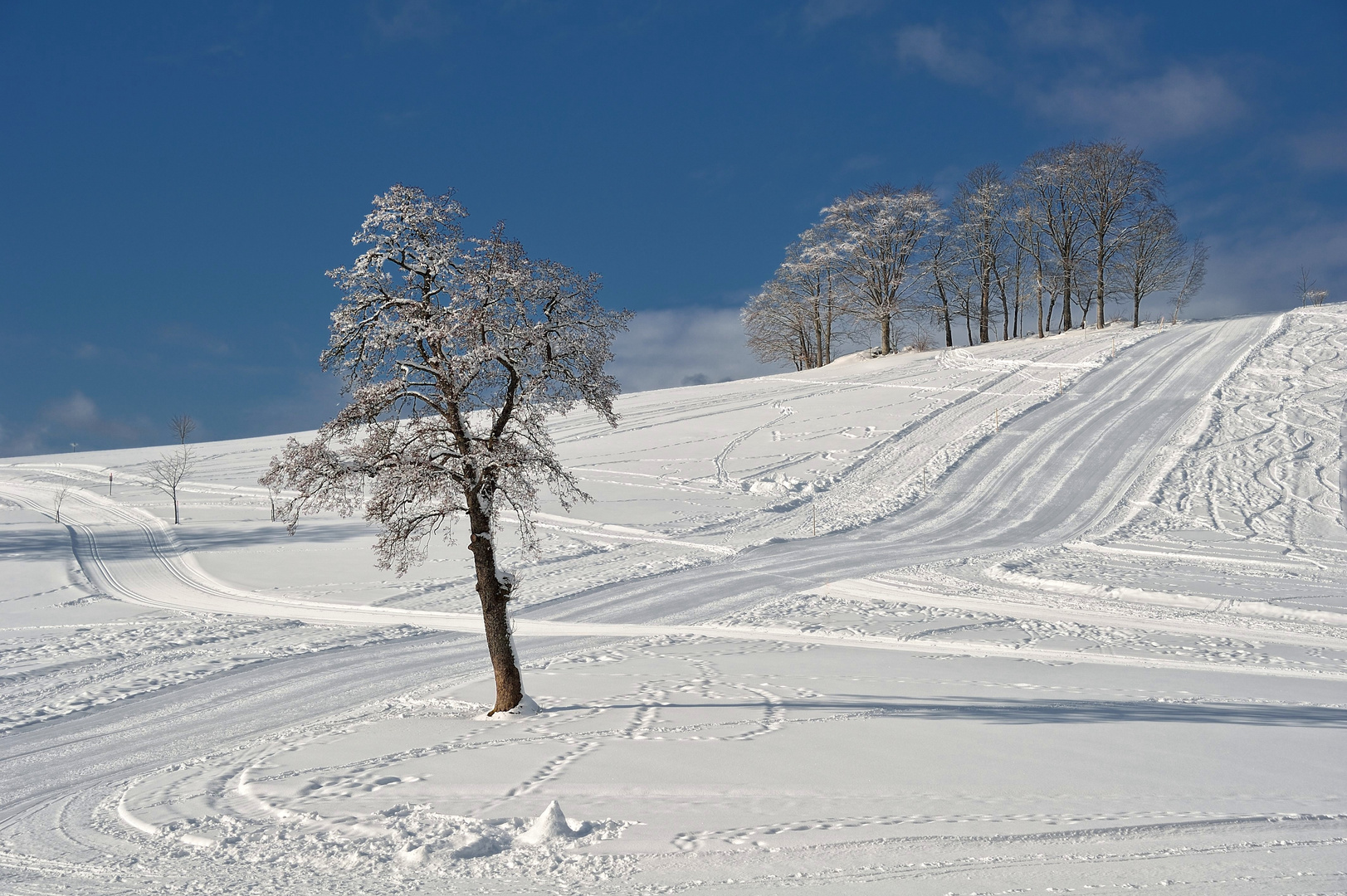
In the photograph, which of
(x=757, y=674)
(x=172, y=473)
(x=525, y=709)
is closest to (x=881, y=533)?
(x=757, y=674)

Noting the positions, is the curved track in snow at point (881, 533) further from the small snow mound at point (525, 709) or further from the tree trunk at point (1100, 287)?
the tree trunk at point (1100, 287)

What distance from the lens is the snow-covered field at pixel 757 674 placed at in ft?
21.0

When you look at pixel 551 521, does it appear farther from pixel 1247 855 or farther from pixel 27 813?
pixel 1247 855

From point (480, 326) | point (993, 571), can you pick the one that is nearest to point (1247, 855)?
point (480, 326)

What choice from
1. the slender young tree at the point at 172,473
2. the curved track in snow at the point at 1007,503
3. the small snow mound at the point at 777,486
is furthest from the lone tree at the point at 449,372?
the slender young tree at the point at 172,473

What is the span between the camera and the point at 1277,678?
1324cm

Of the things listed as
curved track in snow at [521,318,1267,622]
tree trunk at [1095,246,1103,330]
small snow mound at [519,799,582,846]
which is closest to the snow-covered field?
small snow mound at [519,799,582,846]

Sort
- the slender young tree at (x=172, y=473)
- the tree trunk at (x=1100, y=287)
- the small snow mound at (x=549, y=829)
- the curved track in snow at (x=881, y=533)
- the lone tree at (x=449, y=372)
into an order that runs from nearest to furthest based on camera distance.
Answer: the small snow mound at (x=549, y=829) < the lone tree at (x=449, y=372) < the curved track in snow at (x=881, y=533) < the slender young tree at (x=172, y=473) < the tree trunk at (x=1100, y=287)

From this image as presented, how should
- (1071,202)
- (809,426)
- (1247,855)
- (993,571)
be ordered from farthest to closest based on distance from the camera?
(1071,202) < (809,426) < (993,571) < (1247,855)

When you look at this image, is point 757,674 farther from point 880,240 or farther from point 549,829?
point 880,240

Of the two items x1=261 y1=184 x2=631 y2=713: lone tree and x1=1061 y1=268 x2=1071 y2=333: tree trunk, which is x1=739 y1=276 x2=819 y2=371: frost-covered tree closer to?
x1=1061 y1=268 x2=1071 y2=333: tree trunk

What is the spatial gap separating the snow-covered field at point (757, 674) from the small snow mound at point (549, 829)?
0.05m

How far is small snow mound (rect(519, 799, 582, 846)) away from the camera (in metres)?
6.52

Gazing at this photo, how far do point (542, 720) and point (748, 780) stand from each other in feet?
14.4
